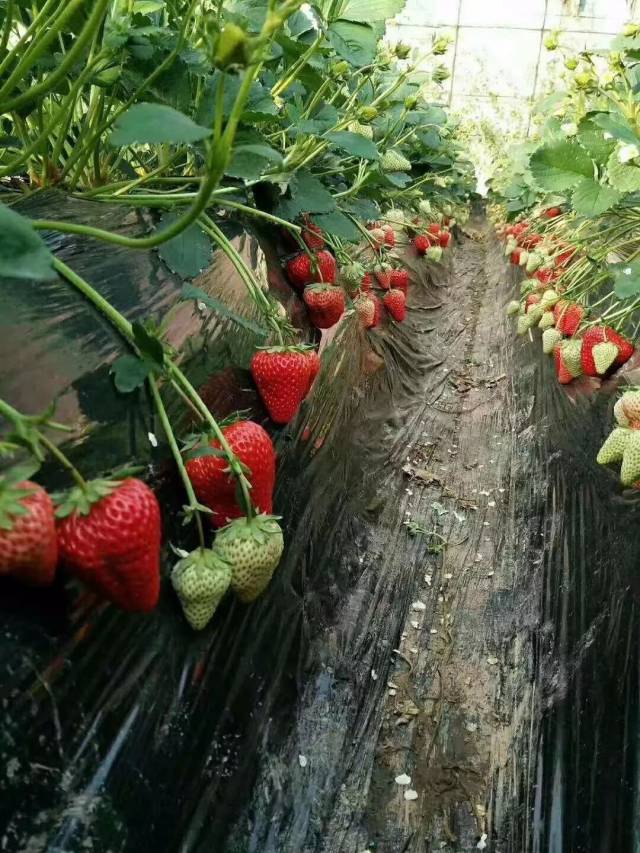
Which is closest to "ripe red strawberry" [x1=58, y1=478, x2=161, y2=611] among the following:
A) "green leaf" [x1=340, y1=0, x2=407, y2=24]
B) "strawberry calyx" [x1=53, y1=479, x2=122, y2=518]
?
"strawberry calyx" [x1=53, y1=479, x2=122, y2=518]

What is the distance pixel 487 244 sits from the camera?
745cm

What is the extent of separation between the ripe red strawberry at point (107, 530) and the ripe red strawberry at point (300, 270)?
1.08 m

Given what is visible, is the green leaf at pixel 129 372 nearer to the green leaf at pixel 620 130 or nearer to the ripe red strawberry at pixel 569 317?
the green leaf at pixel 620 130

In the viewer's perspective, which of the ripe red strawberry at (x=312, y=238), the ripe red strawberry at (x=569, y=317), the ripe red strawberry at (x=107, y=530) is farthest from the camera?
the ripe red strawberry at (x=569, y=317)

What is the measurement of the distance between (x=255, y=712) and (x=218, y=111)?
2.56ft

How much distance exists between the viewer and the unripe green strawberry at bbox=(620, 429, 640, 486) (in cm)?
112

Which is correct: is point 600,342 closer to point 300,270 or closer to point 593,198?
point 593,198

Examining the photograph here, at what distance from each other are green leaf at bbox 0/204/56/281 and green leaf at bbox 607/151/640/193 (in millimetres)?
1115

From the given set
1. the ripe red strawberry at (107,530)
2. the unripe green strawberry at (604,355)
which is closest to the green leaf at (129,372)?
the ripe red strawberry at (107,530)

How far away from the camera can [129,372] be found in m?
0.75

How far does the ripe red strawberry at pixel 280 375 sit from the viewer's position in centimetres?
109

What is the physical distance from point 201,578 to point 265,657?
0.37m

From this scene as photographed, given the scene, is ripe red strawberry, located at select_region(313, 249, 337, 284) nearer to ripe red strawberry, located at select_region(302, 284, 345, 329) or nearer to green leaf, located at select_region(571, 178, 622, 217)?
ripe red strawberry, located at select_region(302, 284, 345, 329)

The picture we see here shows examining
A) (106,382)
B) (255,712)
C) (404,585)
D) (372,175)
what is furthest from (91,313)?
(404,585)
